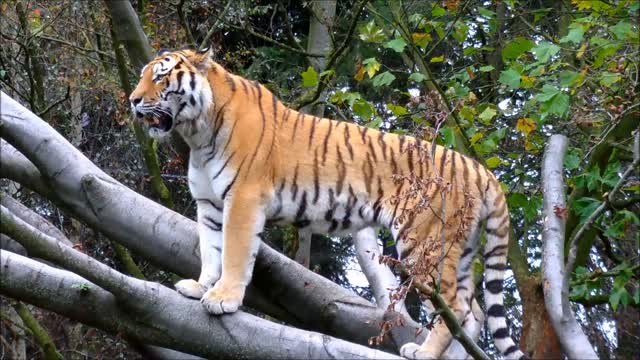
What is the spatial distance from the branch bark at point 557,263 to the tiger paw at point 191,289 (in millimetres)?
2185

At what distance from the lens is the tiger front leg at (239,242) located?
5.77 metres

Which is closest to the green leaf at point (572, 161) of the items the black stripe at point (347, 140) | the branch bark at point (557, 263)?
the black stripe at point (347, 140)

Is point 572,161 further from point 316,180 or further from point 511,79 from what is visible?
point 316,180

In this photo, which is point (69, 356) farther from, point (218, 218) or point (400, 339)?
point (400, 339)

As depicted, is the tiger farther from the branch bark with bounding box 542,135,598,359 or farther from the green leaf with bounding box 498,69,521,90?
the green leaf with bounding box 498,69,521,90

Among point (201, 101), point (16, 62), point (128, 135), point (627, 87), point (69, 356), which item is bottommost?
point (69, 356)

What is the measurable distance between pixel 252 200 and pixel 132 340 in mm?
1513

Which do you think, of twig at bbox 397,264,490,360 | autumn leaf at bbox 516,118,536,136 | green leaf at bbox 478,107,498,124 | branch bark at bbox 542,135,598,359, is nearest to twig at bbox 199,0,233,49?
green leaf at bbox 478,107,498,124

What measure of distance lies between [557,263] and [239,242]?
2.19 m

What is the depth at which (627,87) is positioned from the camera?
7426 mm

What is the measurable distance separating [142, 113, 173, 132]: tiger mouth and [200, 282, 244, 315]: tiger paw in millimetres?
1230

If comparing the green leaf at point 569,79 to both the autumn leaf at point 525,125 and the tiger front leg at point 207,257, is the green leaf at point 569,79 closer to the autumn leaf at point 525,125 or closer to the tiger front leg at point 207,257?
the autumn leaf at point 525,125

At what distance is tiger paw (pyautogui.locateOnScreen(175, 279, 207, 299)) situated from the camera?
589 cm

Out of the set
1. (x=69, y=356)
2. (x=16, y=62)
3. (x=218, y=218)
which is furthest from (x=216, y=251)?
(x=69, y=356)
